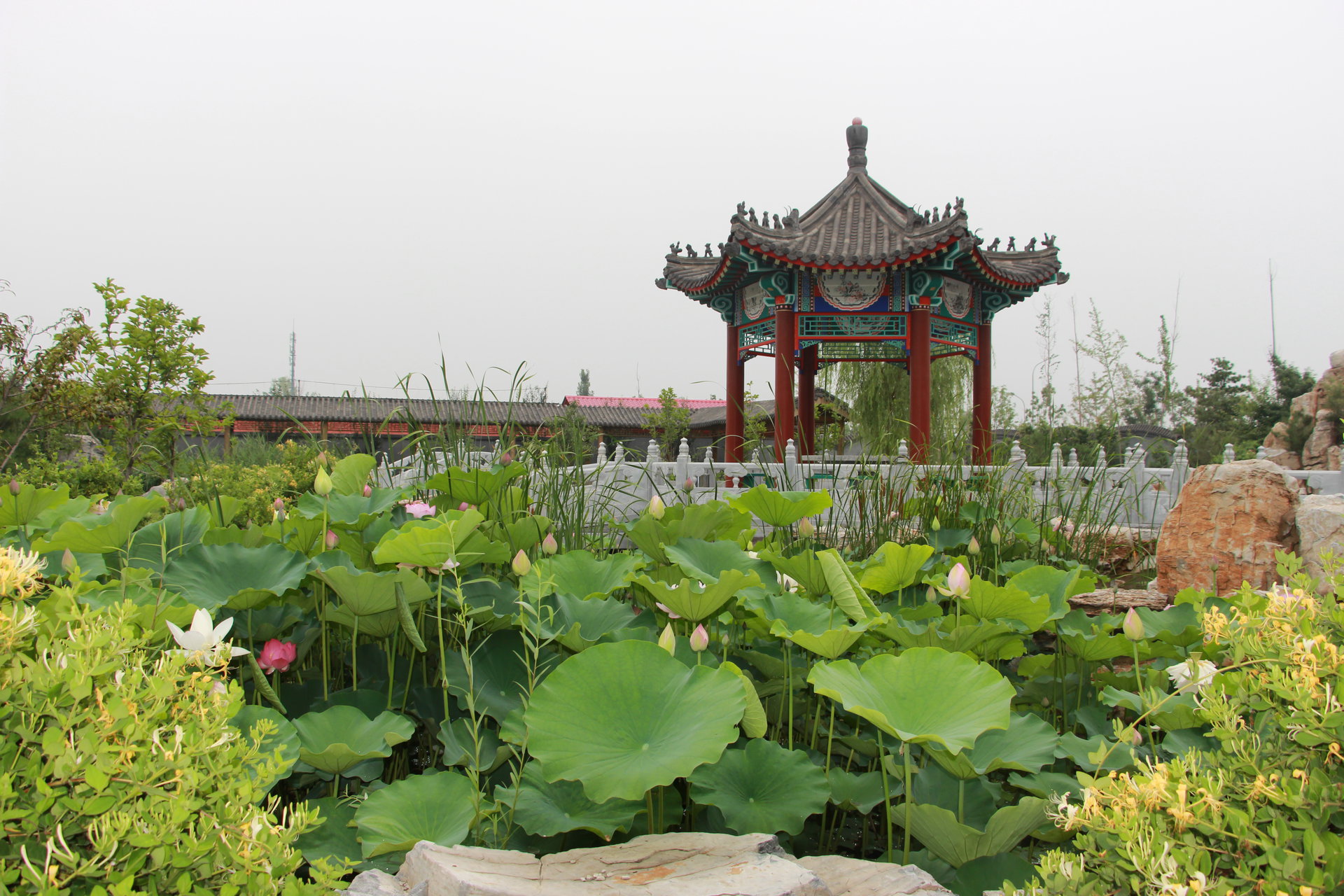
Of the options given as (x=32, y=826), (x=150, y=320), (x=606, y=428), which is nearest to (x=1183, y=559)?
(x=32, y=826)

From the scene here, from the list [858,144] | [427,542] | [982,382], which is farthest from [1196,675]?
Result: [858,144]

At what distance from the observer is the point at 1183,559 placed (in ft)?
11.4

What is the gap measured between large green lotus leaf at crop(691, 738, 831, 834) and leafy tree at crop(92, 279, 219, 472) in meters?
7.74

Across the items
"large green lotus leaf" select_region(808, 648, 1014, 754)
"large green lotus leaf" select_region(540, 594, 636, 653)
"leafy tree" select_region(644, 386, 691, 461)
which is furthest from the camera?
"leafy tree" select_region(644, 386, 691, 461)

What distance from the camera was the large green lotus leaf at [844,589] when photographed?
1344mm

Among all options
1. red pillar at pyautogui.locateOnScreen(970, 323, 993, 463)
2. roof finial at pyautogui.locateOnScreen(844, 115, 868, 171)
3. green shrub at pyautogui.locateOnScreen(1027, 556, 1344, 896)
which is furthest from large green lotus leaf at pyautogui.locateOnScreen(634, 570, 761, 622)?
roof finial at pyautogui.locateOnScreen(844, 115, 868, 171)

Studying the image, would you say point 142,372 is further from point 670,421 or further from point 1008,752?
point 670,421

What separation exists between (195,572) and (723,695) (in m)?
1.01

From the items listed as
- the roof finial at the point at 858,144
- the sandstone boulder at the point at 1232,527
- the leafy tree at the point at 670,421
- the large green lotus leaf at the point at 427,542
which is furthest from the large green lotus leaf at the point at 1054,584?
the leafy tree at the point at 670,421

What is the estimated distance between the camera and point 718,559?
1662 millimetres

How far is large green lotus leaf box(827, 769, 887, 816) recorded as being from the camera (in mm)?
1233

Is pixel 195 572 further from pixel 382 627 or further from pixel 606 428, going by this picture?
pixel 606 428

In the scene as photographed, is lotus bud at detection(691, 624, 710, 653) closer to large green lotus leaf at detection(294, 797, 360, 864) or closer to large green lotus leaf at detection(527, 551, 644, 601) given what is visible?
large green lotus leaf at detection(527, 551, 644, 601)

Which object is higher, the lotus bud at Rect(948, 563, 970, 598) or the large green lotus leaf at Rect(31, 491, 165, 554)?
the large green lotus leaf at Rect(31, 491, 165, 554)
